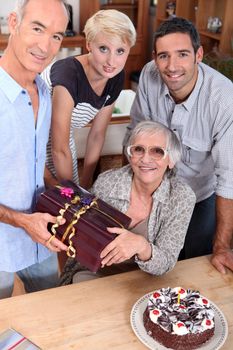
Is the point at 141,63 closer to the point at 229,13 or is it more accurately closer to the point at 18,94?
the point at 229,13

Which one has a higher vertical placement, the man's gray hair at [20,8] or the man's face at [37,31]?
the man's gray hair at [20,8]

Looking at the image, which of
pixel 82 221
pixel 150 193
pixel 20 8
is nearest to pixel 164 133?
pixel 150 193

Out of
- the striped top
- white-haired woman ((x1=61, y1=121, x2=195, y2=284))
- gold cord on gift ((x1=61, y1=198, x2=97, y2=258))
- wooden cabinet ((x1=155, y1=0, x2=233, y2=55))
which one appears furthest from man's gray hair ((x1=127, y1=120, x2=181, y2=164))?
wooden cabinet ((x1=155, y1=0, x2=233, y2=55))

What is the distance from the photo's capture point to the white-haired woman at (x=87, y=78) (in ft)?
5.87

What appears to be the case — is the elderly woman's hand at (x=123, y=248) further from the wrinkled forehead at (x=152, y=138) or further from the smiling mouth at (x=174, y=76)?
the smiling mouth at (x=174, y=76)

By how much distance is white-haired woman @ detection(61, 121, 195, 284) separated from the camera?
159 cm

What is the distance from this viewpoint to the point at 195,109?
1.89 metres

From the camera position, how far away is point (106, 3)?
5109 mm

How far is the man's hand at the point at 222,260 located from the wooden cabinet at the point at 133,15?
4.05 metres

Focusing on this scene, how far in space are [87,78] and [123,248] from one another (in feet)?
2.97

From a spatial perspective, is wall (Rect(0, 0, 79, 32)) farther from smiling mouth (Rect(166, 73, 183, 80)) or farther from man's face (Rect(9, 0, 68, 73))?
man's face (Rect(9, 0, 68, 73))

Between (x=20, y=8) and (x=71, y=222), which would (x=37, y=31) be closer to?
(x=20, y=8)

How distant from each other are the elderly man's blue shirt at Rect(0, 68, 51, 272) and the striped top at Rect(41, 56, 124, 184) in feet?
1.14

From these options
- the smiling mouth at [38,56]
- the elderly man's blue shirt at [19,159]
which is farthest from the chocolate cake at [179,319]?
the smiling mouth at [38,56]
